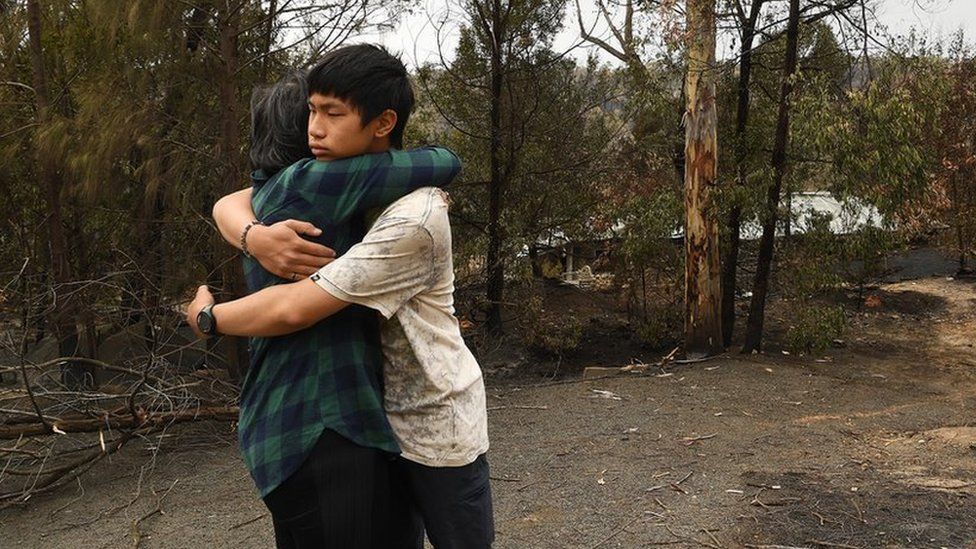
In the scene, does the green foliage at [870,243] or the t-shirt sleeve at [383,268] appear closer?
the t-shirt sleeve at [383,268]

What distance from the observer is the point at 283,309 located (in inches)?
62.1

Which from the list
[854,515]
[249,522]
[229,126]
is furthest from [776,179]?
[249,522]

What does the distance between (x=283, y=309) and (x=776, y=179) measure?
8.84 m

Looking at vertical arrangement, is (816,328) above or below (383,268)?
below

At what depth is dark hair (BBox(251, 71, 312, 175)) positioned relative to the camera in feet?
5.78

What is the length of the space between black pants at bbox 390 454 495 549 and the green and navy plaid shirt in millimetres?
102

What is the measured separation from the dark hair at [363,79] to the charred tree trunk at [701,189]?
8456 mm

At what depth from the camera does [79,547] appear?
456cm

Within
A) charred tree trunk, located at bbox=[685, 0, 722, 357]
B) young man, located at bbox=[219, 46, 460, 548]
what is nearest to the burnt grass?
young man, located at bbox=[219, 46, 460, 548]

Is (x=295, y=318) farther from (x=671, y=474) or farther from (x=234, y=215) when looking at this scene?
(x=671, y=474)

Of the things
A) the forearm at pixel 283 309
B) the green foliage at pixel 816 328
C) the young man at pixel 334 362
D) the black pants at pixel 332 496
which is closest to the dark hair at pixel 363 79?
the young man at pixel 334 362

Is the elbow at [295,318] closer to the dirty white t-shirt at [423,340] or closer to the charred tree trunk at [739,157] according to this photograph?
the dirty white t-shirt at [423,340]

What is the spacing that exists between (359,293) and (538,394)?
626 centimetres

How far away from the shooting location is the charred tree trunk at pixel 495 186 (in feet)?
39.7
